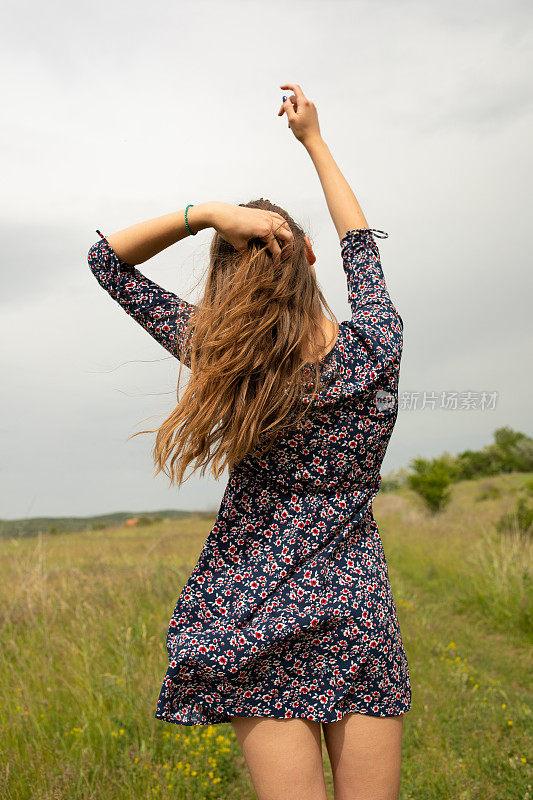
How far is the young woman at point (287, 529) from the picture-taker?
150 centimetres

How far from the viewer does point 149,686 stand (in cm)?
372

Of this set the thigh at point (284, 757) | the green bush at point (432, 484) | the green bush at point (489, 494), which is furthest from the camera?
the green bush at point (489, 494)

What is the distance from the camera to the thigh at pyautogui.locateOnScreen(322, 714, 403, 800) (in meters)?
1.51

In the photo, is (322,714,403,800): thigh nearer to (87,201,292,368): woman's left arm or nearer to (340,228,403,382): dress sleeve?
(340,228,403,382): dress sleeve

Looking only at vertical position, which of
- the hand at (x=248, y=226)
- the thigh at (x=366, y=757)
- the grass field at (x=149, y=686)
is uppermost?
the hand at (x=248, y=226)

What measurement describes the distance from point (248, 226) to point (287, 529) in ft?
2.34

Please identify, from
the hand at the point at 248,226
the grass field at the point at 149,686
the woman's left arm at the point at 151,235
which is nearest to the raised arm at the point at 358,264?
the hand at the point at 248,226

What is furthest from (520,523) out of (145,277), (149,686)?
(145,277)

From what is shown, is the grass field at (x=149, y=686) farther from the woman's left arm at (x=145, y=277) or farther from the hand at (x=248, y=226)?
the hand at (x=248, y=226)

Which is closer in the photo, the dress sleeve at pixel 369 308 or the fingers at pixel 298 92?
the dress sleeve at pixel 369 308

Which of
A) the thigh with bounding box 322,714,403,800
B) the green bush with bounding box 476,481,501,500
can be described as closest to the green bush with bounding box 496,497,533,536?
the thigh with bounding box 322,714,403,800

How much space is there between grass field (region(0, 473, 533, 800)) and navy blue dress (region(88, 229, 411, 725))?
63.5 inches

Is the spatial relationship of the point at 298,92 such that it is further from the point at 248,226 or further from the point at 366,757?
the point at 366,757

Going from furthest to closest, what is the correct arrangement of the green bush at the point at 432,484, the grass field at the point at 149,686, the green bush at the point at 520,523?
the green bush at the point at 432,484 < the green bush at the point at 520,523 < the grass field at the point at 149,686
